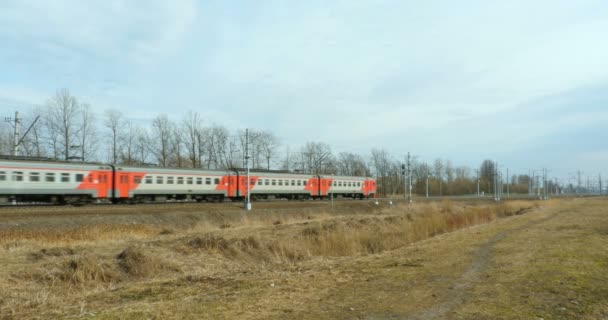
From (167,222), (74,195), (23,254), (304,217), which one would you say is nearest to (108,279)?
(23,254)

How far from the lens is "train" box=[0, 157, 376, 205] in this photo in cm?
2753

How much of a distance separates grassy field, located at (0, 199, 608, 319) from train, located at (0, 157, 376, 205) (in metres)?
8.05

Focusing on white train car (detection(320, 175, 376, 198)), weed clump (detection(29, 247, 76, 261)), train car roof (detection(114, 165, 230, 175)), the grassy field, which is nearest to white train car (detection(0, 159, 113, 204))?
train car roof (detection(114, 165, 230, 175))

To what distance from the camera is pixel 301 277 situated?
8516 mm

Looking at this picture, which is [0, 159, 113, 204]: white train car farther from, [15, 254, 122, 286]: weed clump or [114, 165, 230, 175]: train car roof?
[15, 254, 122, 286]: weed clump

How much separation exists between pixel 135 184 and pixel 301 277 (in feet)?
92.9

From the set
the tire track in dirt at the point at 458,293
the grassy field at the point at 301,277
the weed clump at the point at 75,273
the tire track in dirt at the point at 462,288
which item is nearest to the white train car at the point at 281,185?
the grassy field at the point at 301,277

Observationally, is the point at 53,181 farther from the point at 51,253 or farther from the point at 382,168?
the point at 382,168

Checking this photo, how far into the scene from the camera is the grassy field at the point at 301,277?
19.7 ft

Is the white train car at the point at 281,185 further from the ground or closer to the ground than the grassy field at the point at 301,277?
further from the ground

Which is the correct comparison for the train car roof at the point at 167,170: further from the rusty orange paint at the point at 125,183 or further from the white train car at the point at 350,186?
the white train car at the point at 350,186

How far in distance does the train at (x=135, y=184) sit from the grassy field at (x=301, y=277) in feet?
26.4

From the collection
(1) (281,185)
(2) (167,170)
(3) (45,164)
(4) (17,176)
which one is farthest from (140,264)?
(1) (281,185)

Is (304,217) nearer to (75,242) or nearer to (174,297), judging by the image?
(75,242)
